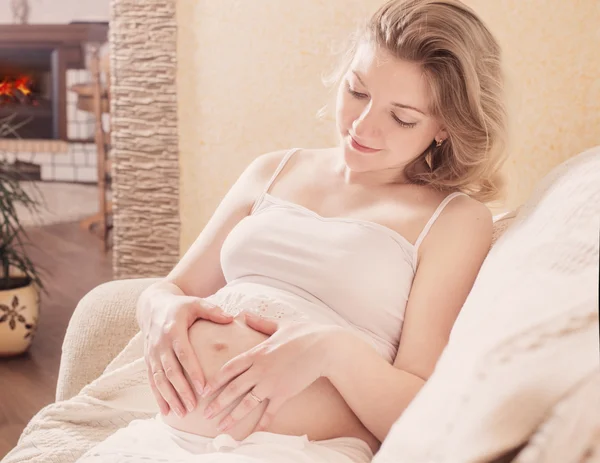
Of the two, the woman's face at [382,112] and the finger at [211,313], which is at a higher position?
the woman's face at [382,112]

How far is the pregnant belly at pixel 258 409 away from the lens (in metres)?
1.08

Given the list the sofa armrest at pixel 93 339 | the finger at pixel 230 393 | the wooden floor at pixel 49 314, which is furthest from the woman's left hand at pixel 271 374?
the wooden floor at pixel 49 314

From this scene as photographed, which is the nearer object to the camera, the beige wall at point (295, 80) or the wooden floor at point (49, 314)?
the beige wall at point (295, 80)

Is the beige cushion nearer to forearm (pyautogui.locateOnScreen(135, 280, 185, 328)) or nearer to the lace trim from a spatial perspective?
the lace trim

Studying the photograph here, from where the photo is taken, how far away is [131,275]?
9.32 ft

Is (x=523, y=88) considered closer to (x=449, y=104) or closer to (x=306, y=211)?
(x=449, y=104)

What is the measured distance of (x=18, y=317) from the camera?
116 inches

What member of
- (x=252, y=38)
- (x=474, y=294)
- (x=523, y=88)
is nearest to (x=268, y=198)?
(x=474, y=294)

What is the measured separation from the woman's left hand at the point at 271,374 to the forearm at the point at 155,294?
26 cm

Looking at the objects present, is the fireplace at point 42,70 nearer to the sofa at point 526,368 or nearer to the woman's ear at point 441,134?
the woman's ear at point 441,134

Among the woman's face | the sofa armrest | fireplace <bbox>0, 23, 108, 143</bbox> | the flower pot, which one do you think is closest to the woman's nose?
the woman's face

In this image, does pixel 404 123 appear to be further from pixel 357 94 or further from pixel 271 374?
pixel 271 374

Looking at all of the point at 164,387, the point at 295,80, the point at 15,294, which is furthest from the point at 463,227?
the point at 15,294

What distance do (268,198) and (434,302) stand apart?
1.24ft
